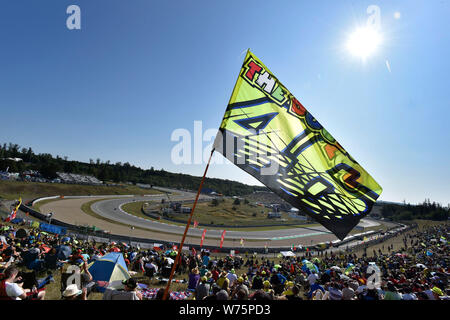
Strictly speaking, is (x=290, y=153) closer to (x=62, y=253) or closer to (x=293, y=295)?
(x=293, y=295)

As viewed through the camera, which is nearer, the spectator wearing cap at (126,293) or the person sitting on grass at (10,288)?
the spectator wearing cap at (126,293)

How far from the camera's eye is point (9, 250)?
35.8 feet

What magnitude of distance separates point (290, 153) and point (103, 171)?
137471 millimetres

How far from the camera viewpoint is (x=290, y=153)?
636cm

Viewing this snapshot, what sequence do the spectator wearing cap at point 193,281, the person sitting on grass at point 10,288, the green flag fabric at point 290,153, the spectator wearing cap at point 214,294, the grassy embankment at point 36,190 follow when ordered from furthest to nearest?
the grassy embankment at point 36,190, the spectator wearing cap at point 193,281, the green flag fabric at point 290,153, the spectator wearing cap at point 214,294, the person sitting on grass at point 10,288

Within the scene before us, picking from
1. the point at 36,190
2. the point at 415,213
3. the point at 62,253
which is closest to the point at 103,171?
the point at 36,190

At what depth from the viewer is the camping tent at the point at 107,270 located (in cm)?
860

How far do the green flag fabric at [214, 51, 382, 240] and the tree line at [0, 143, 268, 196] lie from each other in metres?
118

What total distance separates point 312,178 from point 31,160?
187388 millimetres

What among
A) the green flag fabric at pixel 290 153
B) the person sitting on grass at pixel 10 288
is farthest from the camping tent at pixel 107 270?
the green flag fabric at pixel 290 153

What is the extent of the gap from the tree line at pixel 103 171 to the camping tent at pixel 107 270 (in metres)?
112

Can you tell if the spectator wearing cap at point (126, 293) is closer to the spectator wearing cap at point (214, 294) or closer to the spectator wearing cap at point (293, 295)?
the spectator wearing cap at point (214, 294)

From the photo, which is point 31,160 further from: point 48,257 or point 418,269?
point 418,269

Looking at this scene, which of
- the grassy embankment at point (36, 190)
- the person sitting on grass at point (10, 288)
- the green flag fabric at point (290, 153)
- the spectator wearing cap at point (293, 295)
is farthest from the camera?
the grassy embankment at point (36, 190)
